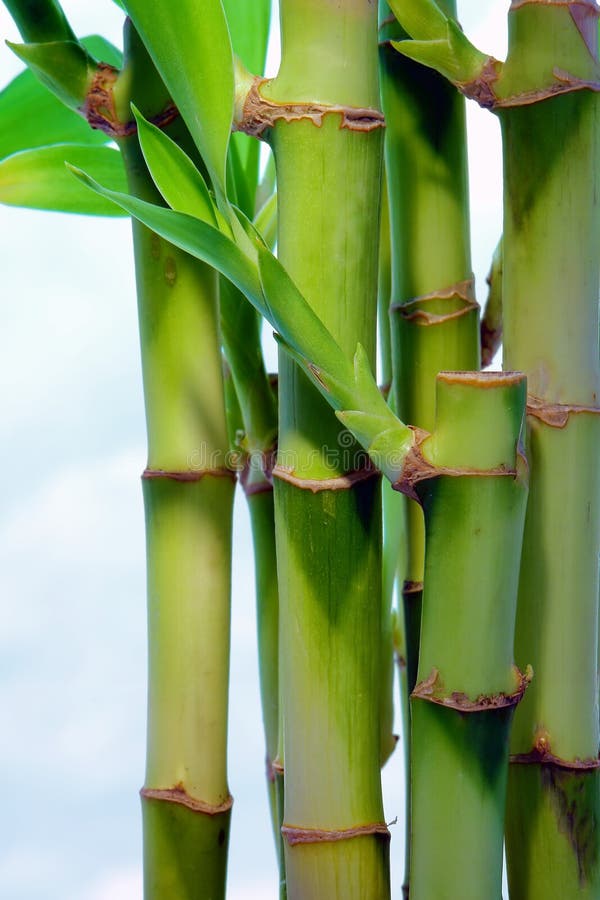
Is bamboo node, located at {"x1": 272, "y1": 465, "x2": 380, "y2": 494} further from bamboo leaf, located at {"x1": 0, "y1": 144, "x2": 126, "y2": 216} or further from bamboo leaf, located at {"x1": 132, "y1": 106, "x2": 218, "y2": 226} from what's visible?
bamboo leaf, located at {"x1": 0, "y1": 144, "x2": 126, "y2": 216}

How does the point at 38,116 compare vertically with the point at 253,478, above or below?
above

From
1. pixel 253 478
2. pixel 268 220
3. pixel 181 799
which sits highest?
pixel 268 220

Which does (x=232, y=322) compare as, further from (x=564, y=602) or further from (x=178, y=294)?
(x=564, y=602)

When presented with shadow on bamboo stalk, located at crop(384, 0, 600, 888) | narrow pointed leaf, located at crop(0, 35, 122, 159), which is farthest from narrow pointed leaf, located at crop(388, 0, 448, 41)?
narrow pointed leaf, located at crop(0, 35, 122, 159)

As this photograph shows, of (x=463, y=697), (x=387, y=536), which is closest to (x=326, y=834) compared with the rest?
(x=463, y=697)

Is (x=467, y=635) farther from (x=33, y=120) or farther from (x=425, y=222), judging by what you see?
(x=33, y=120)

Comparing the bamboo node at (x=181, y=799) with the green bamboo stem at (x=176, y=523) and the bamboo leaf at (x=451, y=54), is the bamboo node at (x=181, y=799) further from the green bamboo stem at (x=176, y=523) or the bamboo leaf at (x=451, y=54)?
the bamboo leaf at (x=451, y=54)

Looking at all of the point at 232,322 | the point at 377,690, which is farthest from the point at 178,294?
the point at 377,690
